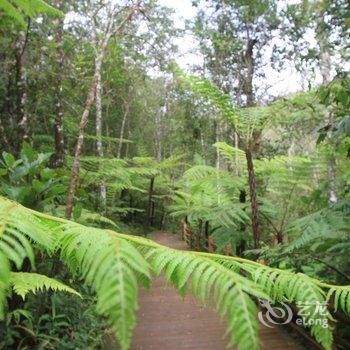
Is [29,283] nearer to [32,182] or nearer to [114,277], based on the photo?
[32,182]

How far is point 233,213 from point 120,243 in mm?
4950

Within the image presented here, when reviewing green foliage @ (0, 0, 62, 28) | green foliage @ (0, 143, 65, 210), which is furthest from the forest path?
green foliage @ (0, 0, 62, 28)

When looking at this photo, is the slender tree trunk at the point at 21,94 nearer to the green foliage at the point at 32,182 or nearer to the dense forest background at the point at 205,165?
the dense forest background at the point at 205,165

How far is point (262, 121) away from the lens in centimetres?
510

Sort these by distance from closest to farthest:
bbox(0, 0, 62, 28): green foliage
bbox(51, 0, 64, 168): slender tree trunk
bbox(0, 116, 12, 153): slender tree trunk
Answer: bbox(0, 0, 62, 28): green foliage → bbox(0, 116, 12, 153): slender tree trunk → bbox(51, 0, 64, 168): slender tree trunk

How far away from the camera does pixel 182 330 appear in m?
5.33

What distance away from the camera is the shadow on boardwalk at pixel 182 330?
4.85 m

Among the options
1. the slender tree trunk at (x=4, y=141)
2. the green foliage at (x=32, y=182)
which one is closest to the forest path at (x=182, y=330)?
the green foliage at (x=32, y=182)

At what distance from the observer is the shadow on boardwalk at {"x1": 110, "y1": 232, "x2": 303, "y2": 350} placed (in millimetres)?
4851

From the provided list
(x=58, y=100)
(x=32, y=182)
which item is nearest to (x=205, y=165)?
(x=58, y=100)

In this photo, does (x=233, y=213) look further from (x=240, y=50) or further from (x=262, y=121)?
(x=240, y=50)

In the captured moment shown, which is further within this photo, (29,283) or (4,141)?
(4,141)

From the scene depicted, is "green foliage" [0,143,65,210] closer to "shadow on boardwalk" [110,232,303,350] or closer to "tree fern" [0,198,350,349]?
"shadow on boardwalk" [110,232,303,350]

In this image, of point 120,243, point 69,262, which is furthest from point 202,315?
point 120,243
